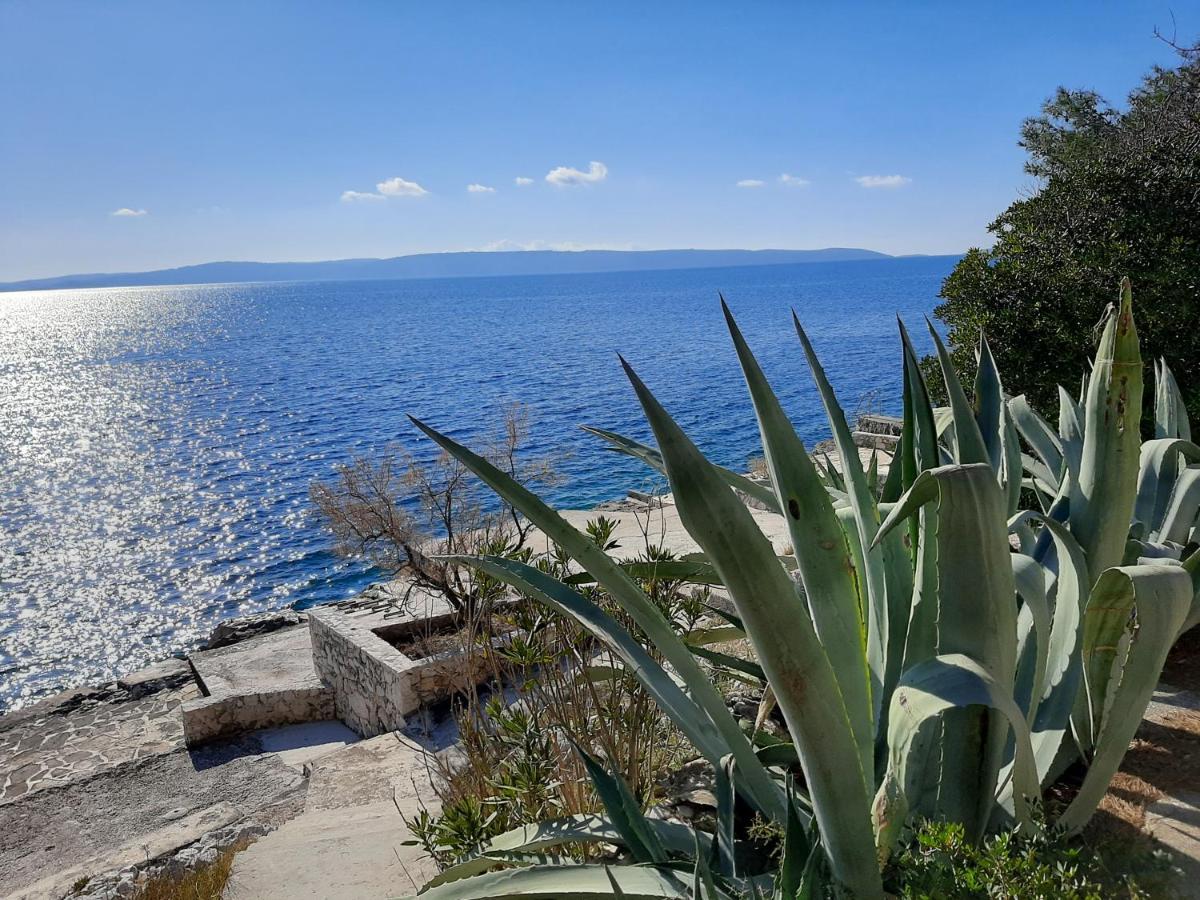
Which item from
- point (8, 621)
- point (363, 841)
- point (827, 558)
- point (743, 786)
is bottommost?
point (8, 621)

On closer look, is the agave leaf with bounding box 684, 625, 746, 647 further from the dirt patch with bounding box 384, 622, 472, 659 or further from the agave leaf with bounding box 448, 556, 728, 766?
the dirt patch with bounding box 384, 622, 472, 659

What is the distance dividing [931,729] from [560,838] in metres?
0.79

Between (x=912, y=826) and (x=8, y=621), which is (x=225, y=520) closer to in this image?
(x=8, y=621)

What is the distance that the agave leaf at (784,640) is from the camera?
1.16m

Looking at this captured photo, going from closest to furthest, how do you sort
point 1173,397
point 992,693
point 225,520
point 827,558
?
point 992,693 → point 827,558 → point 1173,397 → point 225,520

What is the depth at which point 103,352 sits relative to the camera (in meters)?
78.1

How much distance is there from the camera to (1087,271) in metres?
5.96

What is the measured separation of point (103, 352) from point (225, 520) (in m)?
67.2

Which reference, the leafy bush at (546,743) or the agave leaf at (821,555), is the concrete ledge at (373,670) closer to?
the leafy bush at (546,743)

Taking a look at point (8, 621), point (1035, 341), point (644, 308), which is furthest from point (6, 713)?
point (644, 308)

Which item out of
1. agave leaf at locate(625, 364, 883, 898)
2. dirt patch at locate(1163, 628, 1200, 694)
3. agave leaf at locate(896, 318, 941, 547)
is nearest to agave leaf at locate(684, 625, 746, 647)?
agave leaf at locate(896, 318, 941, 547)

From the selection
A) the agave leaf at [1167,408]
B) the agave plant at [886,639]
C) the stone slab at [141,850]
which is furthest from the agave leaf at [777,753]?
the stone slab at [141,850]

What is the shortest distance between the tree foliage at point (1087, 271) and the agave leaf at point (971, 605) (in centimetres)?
495

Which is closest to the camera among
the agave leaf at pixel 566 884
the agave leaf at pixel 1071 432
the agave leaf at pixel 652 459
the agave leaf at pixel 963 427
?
the agave leaf at pixel 566 884
